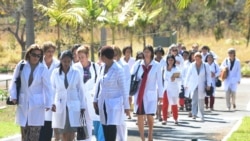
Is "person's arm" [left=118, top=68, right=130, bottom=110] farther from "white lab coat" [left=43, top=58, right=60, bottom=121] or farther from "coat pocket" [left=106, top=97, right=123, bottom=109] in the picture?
"white lab coat" [left=43, top=58, right=60, bottom=121]

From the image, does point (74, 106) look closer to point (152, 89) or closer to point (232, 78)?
point (152, 89)

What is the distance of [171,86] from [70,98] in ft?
21.2

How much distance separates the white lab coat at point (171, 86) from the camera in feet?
58.8

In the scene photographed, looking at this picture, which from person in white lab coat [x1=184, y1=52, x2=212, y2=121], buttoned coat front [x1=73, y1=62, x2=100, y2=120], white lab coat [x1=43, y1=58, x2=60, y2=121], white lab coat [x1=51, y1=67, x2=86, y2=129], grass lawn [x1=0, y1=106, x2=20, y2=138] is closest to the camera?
white lab coat [x1=51, y1=67, x2=86, y2=129]

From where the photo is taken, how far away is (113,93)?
11.9m

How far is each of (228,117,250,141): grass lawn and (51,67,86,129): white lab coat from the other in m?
3.60

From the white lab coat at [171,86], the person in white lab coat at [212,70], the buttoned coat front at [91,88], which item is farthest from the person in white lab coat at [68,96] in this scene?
the person in white lab coat at [212,70]

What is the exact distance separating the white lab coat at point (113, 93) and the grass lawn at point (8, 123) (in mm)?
2959

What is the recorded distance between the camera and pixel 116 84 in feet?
38.8

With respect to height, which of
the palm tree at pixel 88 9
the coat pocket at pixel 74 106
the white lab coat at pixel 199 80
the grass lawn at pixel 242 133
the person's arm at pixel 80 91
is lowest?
the grass lawn at pixel 242 133

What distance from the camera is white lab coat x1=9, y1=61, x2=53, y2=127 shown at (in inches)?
452

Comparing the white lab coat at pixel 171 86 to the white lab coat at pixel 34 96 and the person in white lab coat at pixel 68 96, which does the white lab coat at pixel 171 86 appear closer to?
the person in white lab coat at pixel 68 96

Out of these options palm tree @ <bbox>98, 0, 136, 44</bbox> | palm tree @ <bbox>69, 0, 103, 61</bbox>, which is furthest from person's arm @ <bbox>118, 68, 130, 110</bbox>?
palm tree @ <bbox>98, 0, 136, 44</bbox>

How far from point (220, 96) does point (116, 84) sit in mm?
15128
